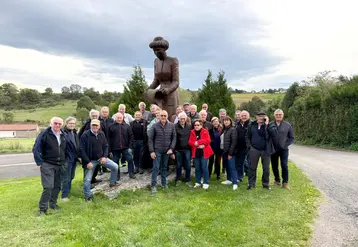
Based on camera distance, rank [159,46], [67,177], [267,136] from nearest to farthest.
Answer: [67,177] → [267,136] → [159,46]

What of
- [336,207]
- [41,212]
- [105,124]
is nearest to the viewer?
[41,212]

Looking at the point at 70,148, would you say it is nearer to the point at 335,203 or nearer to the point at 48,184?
the point at 48,184

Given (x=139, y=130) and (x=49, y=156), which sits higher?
(x=139, y=130)

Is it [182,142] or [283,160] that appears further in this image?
[283,160]

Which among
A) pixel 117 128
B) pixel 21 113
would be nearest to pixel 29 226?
pixel 117 128

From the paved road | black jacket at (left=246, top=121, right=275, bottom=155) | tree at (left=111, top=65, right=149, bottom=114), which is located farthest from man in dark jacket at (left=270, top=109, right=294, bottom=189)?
the paved road

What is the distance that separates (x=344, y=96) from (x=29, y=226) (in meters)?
20.9

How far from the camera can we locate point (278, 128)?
25.2 ft

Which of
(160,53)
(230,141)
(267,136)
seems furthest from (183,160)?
(160,53)

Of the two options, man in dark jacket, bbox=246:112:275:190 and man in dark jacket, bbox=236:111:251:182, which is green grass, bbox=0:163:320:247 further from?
man in dark jacket, bbox=236:111:251:182

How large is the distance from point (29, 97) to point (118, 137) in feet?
303

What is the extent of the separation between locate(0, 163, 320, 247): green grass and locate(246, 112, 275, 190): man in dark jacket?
0.65 meters

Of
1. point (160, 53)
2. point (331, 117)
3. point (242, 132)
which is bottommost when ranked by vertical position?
point (331, 117)

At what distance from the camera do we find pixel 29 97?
288ft
